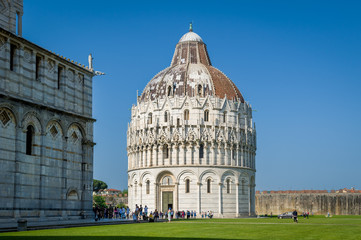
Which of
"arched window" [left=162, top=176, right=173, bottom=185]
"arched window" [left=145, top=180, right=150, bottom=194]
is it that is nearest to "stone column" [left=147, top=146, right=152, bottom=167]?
"arched window" [left=145, top=180, right=150, bottom=194]

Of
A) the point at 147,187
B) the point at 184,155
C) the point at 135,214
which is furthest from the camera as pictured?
the point at 147,187

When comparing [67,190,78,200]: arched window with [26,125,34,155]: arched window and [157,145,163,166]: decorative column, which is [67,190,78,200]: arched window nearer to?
[26,125,34,155]: arched window

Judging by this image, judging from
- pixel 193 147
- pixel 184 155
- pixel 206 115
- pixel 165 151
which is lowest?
pixel 184 155

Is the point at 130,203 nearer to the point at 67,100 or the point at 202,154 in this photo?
the point at 202,154

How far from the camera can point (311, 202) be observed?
99688 mm

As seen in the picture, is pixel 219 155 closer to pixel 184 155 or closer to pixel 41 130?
pixel 184 155

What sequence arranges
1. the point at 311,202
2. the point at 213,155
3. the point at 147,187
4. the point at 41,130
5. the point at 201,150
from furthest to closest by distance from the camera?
1. the point at 311,202
2. the point at 147,187
3. the point at 201,150
4. the point at 213,155
5. the point at 41,130

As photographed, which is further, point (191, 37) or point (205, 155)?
point (191, 37)

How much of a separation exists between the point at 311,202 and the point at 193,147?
3072 centimetres

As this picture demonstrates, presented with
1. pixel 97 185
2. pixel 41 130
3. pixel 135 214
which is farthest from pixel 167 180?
pixel 97 185

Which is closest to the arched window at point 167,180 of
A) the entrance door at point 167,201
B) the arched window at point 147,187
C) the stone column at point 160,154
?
the entrance door at point 167,201

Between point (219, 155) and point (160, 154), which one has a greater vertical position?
point (160, 154)

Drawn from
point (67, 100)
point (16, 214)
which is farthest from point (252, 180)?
point (16, 214)

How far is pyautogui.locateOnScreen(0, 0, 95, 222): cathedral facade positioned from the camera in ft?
118
